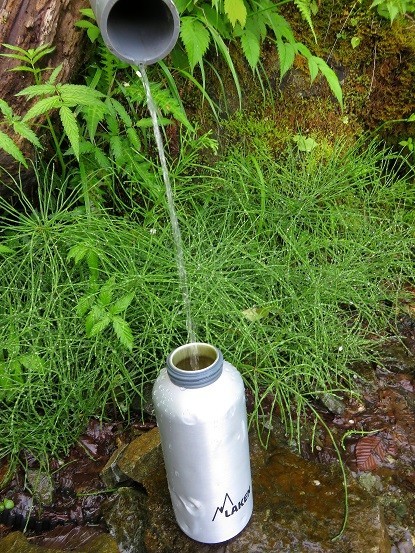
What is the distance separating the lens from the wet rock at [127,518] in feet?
6.39

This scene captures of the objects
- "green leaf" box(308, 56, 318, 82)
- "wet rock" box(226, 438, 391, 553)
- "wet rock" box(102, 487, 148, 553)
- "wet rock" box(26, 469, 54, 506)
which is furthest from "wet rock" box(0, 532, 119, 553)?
"green leaf" box(308, 56, 318, 82)

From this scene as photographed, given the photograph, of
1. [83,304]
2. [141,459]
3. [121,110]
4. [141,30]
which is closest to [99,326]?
[83,304]

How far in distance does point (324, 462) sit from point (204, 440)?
0.83m

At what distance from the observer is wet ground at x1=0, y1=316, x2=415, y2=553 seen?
2.05 metres

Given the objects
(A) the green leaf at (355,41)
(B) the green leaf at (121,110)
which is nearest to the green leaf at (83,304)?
(B) the green leaf at (121,110)

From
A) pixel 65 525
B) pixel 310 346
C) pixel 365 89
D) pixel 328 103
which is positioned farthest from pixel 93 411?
pixel 365 89

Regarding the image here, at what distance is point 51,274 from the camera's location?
8.14ft

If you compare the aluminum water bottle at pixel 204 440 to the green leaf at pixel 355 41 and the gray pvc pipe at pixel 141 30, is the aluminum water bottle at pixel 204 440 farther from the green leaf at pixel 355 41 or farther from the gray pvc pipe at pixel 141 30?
the green leaf at pixel 355 41

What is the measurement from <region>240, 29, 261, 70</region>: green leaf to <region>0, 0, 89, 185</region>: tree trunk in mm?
795

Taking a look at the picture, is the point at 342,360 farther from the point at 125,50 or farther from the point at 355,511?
the point at 125,50

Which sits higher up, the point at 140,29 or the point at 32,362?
the point at 140,29

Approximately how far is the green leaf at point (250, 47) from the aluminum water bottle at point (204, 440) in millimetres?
1705

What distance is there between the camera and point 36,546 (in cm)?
190

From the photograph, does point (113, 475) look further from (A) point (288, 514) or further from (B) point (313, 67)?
(B) point (313, 67)
